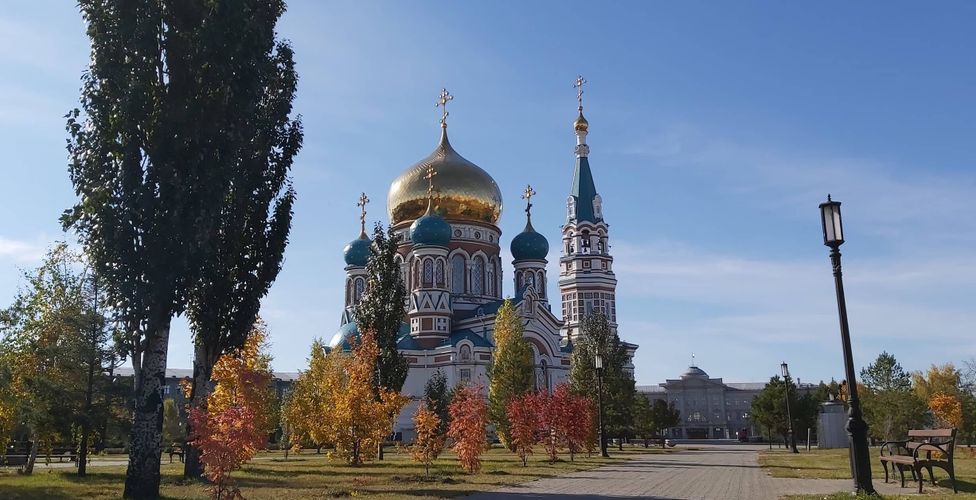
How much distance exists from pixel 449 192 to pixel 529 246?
26.7 ft

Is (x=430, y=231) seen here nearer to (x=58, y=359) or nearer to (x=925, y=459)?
(x=58, y=359)

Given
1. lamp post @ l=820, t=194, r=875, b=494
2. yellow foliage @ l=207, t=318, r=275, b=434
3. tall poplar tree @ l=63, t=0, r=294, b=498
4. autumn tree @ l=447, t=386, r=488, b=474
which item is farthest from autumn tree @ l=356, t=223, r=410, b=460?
lamp post @ l=820, t=194, r=875, b=494

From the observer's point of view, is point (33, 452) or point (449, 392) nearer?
point (33, 452)

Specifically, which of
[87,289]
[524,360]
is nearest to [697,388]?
[524,360]

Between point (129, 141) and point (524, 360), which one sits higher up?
point (129, 141)

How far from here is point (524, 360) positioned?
133ft

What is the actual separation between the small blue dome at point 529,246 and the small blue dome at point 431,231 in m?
7.99

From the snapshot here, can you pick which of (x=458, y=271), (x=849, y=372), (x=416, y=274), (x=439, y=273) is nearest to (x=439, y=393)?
(x=439, y=273)

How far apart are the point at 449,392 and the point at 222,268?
32596 millimetres

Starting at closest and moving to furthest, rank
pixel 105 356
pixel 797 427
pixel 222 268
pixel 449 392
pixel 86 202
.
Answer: pixel 86 202, pixel 222 268, pixel 105 356, pixel 449 392, pixel 797 427

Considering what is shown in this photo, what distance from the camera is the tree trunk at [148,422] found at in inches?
560

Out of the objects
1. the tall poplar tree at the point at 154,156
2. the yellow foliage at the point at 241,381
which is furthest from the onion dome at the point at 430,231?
the tall poplar tree at the point at 154,156

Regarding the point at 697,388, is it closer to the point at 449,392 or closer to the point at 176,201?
the point at 449,392

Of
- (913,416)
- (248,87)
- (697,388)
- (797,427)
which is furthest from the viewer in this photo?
(697,388)
